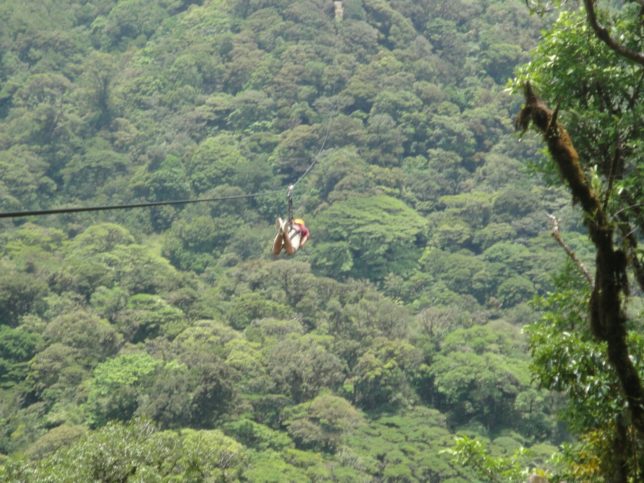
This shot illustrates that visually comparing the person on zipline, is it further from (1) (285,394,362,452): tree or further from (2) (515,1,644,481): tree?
(1) (285,394,362,452): tree

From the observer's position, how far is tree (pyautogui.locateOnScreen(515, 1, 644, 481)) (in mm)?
4969

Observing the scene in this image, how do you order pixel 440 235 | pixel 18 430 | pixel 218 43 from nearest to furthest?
1. pixel 18 430
2. pixel 440 235
3. pixel 218 43

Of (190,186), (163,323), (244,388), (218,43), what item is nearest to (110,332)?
(163,323)

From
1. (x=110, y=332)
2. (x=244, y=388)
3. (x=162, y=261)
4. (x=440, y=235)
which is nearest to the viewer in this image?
(x=244, y=388)

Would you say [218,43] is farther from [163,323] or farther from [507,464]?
[507,464]

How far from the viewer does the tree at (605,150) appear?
4.97m

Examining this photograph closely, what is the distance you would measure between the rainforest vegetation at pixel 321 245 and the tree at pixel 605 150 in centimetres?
2

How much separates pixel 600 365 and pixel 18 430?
3122 cm

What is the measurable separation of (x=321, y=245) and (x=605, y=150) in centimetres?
4863

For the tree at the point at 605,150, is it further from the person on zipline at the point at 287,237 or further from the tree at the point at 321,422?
the tree at the point at 321,422

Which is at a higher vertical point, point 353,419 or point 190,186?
point 190,186

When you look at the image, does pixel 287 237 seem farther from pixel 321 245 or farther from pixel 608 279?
pixel 321 245

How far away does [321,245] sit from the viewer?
56.9 metres

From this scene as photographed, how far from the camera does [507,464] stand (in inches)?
323
